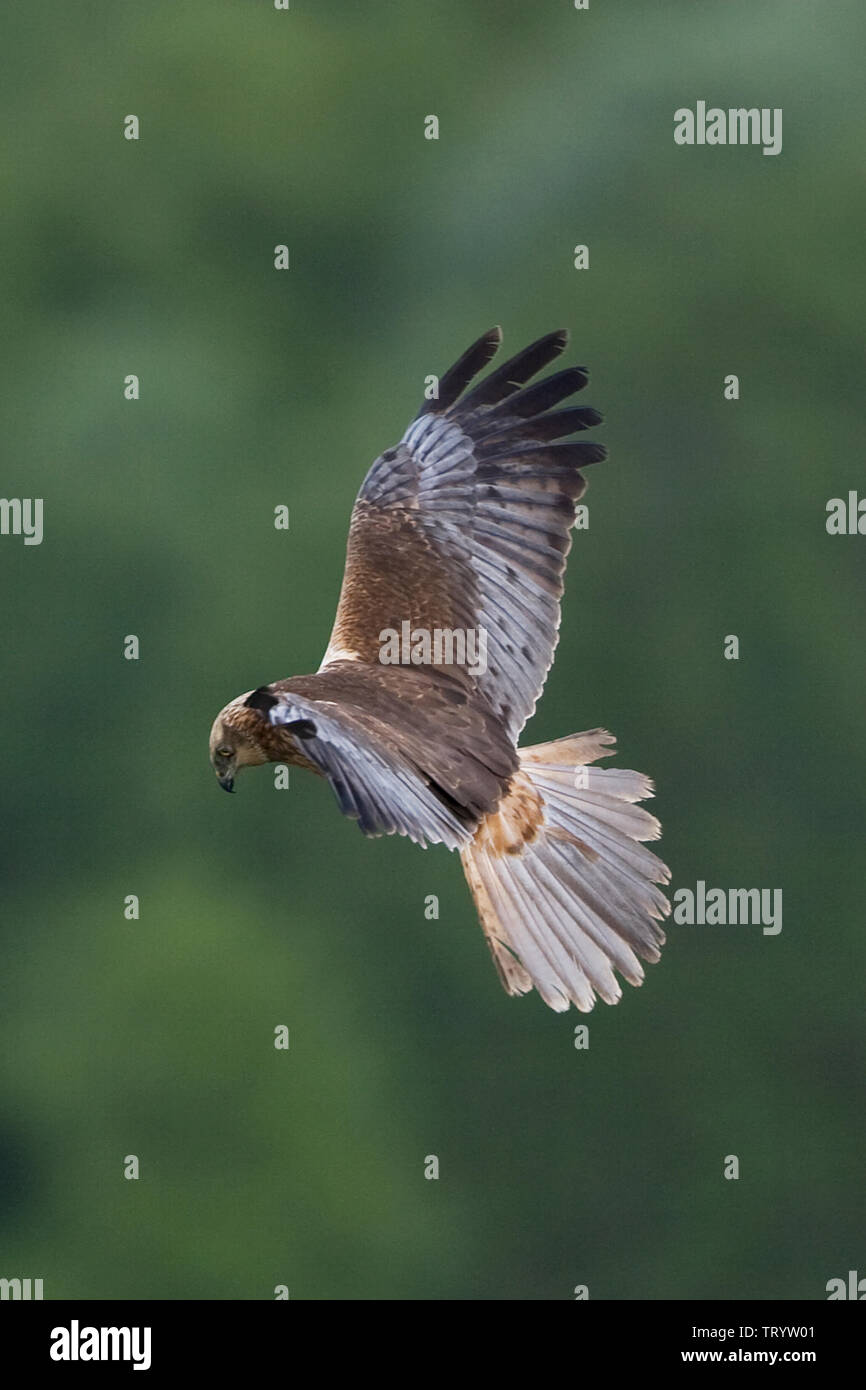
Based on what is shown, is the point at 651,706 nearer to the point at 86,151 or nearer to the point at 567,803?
the point at 86,151

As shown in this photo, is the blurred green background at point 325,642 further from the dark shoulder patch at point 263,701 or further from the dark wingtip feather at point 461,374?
the dark shoulder patch at point 263,701

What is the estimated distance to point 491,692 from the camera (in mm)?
8625

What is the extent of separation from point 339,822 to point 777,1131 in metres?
6.86

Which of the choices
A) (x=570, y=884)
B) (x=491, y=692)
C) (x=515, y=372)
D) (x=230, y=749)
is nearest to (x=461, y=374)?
(x=515, y=372)

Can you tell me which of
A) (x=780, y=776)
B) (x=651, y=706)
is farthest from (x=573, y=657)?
(x=780, y=776)

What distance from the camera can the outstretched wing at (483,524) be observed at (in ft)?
29.0

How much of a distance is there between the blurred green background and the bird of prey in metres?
16.7

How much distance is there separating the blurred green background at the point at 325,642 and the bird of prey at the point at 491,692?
16.7 meters

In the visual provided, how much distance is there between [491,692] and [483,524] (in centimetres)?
84

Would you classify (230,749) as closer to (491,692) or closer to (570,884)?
(491,692)

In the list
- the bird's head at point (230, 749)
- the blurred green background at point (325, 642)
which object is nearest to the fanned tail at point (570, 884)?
the bird's head at point (230, 749)

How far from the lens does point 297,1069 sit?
26.1 meters

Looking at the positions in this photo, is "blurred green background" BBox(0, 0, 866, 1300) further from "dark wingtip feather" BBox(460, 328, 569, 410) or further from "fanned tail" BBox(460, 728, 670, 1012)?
"fanned tail" BBox(460, 728, 670, 1012)

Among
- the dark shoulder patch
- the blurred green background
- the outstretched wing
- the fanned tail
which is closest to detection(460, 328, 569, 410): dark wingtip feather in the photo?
the outstretched wing
